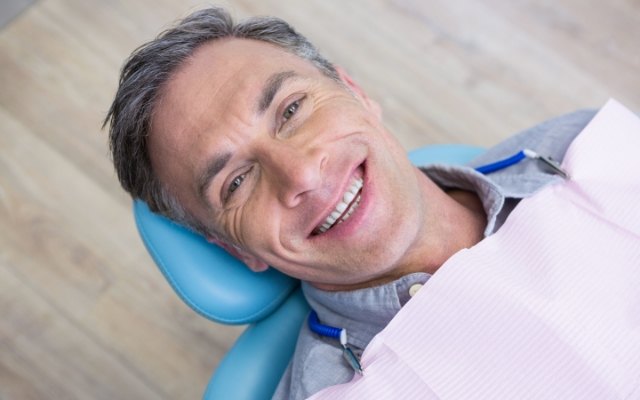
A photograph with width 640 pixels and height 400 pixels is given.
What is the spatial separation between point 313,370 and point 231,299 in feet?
0.77

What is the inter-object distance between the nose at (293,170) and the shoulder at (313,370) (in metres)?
0.28

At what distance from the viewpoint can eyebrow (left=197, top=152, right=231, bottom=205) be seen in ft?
3.35

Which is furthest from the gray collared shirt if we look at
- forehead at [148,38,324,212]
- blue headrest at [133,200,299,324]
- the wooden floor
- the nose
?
the wooden floor

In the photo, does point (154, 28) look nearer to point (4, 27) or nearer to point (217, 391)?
point (4, 27)

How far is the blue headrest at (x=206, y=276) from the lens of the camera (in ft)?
3.97

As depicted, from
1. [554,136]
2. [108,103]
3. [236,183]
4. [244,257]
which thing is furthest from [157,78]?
[108,103]

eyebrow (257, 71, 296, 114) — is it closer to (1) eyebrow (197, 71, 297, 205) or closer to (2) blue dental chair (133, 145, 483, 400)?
(1) eyebrow (197, 71, 297, 205)

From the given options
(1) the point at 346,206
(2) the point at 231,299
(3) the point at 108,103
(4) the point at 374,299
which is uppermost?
(1) the point at 346,206

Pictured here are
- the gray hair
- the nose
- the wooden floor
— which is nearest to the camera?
the nose

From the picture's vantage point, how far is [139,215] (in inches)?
49.1

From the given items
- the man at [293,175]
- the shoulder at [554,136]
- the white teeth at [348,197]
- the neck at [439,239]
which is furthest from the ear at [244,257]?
the shoulder at [554,136]

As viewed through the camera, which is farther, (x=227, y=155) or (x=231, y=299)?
(x=231, y=299)

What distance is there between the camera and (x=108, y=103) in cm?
196

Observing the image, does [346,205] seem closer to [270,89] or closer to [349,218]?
[349,218]
